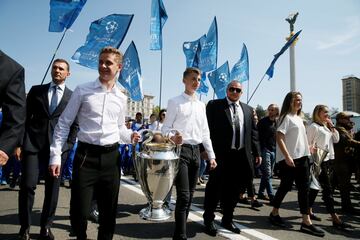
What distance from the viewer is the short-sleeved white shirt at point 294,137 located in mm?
4609

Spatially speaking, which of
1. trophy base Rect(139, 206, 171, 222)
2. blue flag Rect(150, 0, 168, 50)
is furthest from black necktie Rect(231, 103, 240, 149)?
blue flag Rect(150, 0, 168, 50)

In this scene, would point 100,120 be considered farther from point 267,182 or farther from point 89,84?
point 267,182

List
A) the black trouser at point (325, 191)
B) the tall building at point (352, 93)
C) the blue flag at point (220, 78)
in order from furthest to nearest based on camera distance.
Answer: the tall building at point (352, 93), the blue flag at point (220, 78), the black trouser at point (325, 191)

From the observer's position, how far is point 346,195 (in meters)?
5.97

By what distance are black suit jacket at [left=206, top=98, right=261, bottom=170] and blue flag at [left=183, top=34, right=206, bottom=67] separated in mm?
8775

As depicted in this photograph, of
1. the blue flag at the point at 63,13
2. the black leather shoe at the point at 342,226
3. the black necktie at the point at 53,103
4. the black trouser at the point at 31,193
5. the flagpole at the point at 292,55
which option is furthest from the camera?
the flagpole at the point at 292,55

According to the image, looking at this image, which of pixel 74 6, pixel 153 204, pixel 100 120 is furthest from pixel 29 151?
pixel 74 6

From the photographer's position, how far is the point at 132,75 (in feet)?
34.8

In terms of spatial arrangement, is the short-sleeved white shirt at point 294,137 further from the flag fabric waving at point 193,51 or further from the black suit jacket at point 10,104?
the flag fabric waving at point 193,51

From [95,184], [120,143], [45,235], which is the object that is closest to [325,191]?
[120,143]

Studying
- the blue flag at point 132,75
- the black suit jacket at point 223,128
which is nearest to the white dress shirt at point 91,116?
the black suit jacket at point 223,128

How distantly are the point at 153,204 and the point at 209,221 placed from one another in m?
1.44

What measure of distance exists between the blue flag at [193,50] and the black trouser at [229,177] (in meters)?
9.13

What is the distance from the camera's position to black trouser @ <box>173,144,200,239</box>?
3.38 metres
